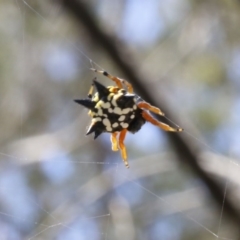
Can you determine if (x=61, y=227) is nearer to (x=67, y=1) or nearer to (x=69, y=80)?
(x=69, y=80)

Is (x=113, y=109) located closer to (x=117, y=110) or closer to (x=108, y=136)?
(x=117, y=110)

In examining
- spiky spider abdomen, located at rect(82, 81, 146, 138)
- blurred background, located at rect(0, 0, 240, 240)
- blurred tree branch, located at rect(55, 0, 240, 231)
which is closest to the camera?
spiky spider abdomen, located at rect(82, 81, 146, 138)

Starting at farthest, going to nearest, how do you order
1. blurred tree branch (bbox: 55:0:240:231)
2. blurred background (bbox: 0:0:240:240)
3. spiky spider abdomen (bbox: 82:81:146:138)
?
blurred background (bbox: 0:0:240:240), blurred tree branch (bbox: 55:0:240:231), spiky spider abdomen (bbox: 82:81:146:138)

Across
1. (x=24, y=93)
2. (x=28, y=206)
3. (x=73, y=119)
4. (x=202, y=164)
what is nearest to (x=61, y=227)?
(x=28, y=206)

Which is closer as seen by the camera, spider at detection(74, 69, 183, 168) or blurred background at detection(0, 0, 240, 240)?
spider at detection(74, 69, 183, 168)

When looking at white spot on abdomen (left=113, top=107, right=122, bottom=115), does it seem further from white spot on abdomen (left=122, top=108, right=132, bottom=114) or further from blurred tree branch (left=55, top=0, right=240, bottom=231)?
blurred tree branch (left=55, top=0, right=240, bottom=231)

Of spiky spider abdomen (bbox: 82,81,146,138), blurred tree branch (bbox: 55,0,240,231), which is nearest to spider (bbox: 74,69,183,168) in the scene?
spiky spider abdomen (bbox: 82,81,146,138)
